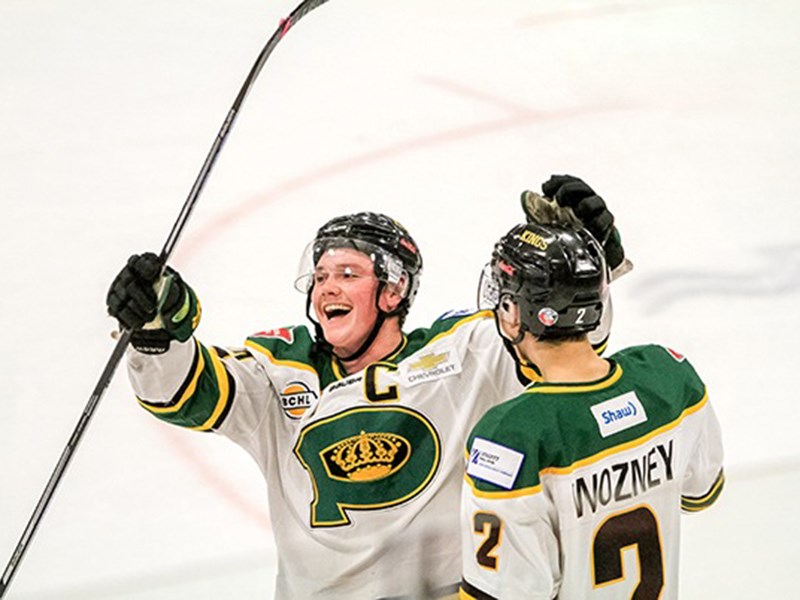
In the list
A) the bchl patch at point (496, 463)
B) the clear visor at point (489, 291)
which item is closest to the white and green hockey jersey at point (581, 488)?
the bchl patch at point (496, 463)

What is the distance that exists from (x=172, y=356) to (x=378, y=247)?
0.40 meters

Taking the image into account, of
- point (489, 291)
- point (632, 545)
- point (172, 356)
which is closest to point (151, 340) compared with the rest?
point (172, 356)

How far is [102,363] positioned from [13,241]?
1.87 feet

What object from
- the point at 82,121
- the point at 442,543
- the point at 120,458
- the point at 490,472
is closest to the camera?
the point at 490,472

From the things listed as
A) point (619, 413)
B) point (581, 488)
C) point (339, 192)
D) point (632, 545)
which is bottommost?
point (632, 545)

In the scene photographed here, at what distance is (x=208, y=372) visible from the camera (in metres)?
2.39

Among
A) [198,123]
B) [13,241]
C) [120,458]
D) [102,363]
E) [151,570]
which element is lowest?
[151,570]

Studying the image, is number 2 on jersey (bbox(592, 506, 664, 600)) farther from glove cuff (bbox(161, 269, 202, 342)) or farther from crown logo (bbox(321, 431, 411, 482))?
glove cuff (bbox(161, 269, 202, 342))

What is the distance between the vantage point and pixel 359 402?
2.37 meters

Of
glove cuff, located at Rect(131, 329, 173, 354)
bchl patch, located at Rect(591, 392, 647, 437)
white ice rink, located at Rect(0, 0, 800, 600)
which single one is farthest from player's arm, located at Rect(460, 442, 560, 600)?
white ice rink, located at Rect(0, 0, 800, 600)

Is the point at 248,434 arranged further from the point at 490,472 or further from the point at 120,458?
the point at 120,458

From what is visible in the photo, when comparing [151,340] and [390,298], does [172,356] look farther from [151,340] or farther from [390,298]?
[390,298]

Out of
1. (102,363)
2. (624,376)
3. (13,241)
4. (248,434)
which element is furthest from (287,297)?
(624,376)

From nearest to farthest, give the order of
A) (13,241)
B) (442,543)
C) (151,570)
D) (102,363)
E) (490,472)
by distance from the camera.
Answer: (490,472)
(442,543)
(151,570)
(102,363)
(13,241)
